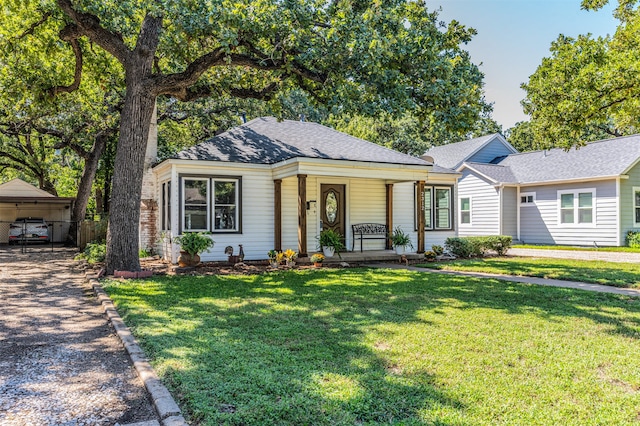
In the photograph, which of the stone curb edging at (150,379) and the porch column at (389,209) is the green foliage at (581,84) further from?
the stone curb edging at (150,379)

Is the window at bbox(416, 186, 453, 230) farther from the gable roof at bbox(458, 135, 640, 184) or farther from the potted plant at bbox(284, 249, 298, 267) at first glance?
the potted plant at bbox(284, 249, 298, 267)

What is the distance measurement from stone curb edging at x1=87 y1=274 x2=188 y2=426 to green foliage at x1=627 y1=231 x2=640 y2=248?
59.0 feet

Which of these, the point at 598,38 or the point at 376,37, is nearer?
the point at 376,37

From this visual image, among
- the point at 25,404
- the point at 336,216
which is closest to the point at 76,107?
the point at 336,216

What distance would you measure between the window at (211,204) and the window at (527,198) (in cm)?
1447

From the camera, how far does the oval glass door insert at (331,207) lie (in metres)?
14.2

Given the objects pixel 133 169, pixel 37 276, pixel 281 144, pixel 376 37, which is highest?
pixel 376 37

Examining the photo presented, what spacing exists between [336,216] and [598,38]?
29.6ft

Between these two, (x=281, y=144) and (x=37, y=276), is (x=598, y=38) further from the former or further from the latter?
(x=37, y=276)

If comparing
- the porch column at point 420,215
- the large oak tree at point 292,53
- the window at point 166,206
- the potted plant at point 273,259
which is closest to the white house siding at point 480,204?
the porch column at point 420,215

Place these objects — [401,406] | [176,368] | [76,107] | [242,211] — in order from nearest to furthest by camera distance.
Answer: [401,406] → [176,368] → [242,211] → [76,107]

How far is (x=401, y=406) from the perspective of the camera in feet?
9.91

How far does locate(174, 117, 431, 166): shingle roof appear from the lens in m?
12.9

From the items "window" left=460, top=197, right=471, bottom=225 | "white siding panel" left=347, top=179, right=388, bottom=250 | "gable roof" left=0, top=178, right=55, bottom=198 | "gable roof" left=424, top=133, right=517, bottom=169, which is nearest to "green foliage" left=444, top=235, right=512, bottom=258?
"white siding panel" left=347, top=179, right=388, bottom=250
